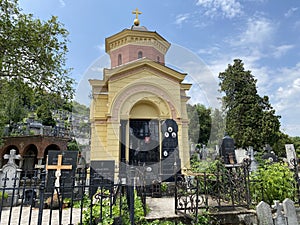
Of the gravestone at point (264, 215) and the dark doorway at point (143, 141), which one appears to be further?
the dark doorway at point (143, 141)

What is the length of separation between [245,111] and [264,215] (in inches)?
636

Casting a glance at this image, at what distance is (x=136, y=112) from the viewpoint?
11766 mm

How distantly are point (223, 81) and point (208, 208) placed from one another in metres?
18.8

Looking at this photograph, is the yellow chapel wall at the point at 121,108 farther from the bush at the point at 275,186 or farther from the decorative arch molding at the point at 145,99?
the bush at the point at 275,186

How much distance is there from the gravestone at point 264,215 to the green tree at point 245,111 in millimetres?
14744

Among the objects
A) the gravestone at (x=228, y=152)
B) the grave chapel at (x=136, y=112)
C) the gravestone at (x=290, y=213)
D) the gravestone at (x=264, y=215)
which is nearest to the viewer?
the gravestone at (x=264, y=215)

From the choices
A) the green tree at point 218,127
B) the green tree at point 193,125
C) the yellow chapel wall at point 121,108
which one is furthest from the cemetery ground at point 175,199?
the green tree at point 218,127

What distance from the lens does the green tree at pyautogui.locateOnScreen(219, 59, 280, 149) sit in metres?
17.2

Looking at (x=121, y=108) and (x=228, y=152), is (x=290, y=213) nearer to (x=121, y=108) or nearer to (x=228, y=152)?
(x=228, y=152)

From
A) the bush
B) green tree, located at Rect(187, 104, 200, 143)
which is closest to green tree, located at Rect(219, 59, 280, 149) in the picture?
green tree, located at Rect(187, 104, 200, 143)

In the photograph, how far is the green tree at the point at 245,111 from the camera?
17.2 metres

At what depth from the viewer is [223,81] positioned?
21.2 metres

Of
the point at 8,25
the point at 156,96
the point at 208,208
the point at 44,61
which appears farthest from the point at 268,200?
the point at 8,25

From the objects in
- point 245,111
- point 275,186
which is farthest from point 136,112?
point 245,111
